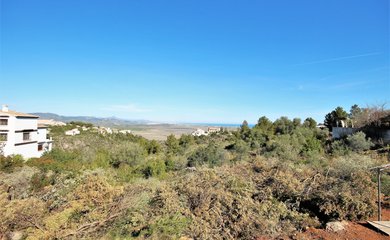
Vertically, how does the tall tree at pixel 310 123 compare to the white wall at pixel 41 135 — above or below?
above

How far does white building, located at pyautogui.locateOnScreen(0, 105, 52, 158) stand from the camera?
2259cm

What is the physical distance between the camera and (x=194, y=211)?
17.6ft

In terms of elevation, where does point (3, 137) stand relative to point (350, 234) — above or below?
above

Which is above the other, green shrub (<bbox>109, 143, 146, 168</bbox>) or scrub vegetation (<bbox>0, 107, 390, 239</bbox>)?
scrub vegetation (<bbox>0, 107, 390, 239</bbox>)

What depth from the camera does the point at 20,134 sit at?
2392 cm

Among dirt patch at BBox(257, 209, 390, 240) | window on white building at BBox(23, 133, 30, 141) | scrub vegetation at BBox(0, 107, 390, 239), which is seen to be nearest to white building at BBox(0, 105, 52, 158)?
window on white building at BBox(23, 133, 30, 141)

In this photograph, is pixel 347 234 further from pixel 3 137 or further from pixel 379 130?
pixel 3 137

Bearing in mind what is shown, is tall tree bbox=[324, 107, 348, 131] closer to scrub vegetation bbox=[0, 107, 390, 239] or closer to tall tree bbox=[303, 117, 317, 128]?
tall tree bbox=[303, 117, 317, 128]

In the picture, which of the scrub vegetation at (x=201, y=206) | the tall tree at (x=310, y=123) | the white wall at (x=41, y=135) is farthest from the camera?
the tall tree at (x=310, y=123)

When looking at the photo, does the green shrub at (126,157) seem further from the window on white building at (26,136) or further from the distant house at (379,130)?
the distant house at (379,130)

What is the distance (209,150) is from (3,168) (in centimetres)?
1324

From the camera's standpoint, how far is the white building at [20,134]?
74.1 ft

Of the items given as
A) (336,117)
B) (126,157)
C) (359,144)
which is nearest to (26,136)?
(126,157)

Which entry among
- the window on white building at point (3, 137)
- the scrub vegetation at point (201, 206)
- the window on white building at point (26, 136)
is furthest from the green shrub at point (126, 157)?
the window on white building at point (26, 136)
